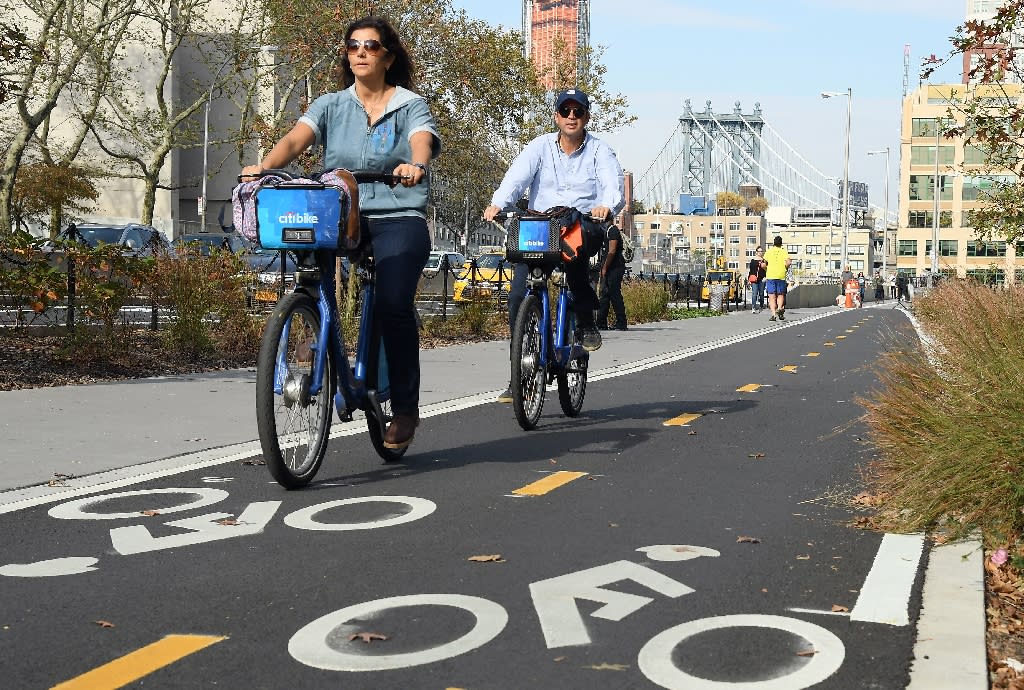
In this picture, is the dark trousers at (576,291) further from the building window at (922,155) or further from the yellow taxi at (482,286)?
the building window at (922,155)

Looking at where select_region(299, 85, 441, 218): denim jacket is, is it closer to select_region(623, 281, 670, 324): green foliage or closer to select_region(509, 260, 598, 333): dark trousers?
select_region(509, 260, 598, 333): dark trousers

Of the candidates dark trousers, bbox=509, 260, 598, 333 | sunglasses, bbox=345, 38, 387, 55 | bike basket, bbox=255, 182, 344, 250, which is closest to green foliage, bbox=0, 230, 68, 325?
dark trousers, bbox=509, 260, 598, 333

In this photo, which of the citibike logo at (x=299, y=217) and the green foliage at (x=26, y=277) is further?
the green foliage at (x=26, y=277)

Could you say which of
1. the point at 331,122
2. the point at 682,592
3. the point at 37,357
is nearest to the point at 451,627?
the point at 682,592

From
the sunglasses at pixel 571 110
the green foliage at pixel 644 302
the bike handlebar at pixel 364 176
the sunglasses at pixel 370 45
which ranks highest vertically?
the sunglasses at pixel 370 45

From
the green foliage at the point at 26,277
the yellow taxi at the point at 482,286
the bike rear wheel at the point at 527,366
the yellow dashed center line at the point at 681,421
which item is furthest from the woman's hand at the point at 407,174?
the yellow taxi at the point at 482,286

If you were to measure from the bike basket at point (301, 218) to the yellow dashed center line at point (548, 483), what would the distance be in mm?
1353

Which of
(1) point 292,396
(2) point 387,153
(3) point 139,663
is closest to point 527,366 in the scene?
(2) point 387,153

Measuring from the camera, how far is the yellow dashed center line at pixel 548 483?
20.7 feet

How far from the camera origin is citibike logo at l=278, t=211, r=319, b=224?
6004 mm

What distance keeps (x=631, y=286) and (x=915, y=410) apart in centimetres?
2353

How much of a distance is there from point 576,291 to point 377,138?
8.85ft

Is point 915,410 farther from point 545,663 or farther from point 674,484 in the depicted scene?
point 545,663

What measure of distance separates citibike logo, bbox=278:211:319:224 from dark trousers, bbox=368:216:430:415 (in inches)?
22.5
